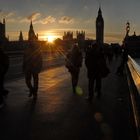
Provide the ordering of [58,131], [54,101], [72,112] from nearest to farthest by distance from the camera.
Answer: [58,131] < [72,112] < [54,101]

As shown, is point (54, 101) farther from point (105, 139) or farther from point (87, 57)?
point (105, 139)

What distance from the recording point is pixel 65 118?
11.1m

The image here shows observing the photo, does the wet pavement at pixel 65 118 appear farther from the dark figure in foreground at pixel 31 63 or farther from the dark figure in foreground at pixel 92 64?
the dark figure in foreground at pixel 31 63

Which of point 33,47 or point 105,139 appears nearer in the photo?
point 105,139

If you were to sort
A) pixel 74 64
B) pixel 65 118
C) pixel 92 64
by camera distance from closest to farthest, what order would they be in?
1. pixel 65 118
2. pixel 92 64
3. pixel 74 64

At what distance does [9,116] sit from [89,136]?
9.57 ft

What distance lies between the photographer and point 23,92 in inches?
661

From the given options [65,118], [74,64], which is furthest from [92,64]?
[65,118]

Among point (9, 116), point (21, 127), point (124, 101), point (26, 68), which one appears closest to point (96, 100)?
point (124, 101)

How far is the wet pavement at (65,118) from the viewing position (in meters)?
9.19

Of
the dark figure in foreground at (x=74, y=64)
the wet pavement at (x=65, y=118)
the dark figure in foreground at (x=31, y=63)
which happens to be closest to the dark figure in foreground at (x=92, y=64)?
the wet pavement at (x=65, y=118)

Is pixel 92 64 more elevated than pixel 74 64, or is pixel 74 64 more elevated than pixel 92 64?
pixel 92 64

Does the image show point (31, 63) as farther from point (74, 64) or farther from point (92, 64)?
point (74, 64)

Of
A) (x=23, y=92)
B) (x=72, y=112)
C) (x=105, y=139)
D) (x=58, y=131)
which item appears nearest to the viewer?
(x=105, y=139)
